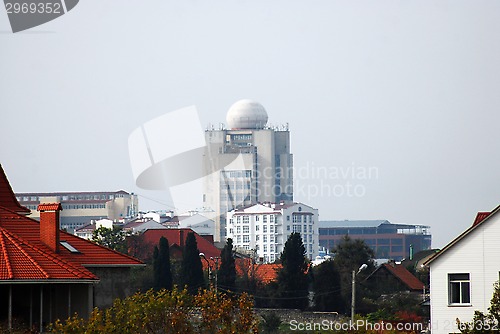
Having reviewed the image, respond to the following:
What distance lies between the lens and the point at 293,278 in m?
71.4

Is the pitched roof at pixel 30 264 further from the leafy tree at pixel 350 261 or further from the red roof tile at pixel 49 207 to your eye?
the leafy tree at pixel 350 261

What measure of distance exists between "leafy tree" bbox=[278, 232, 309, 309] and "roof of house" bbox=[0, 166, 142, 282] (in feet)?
118

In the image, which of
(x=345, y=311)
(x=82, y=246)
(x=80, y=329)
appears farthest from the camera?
(x=345, y=311)

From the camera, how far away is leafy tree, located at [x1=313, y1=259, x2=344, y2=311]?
70500 millimetres

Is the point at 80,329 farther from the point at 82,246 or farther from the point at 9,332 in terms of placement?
the point at 82,246

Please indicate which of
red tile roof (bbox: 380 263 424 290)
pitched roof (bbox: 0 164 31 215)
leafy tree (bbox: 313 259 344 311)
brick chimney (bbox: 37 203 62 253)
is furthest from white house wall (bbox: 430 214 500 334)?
red tile roof (bbox: 380 263 424 290)

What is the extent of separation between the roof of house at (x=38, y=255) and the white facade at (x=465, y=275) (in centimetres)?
798

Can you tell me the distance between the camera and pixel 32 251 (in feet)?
96.9

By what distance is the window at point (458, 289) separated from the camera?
31312 millimetres

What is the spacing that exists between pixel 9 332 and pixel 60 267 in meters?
4.76

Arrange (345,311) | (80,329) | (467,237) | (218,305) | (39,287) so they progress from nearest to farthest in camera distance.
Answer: (80,329)
(218,305)
(39,287)
(467,237)
(345,311)

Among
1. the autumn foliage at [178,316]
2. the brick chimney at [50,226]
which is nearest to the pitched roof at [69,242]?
the brick chimney at [50,226]

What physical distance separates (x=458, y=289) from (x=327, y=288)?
41.1m

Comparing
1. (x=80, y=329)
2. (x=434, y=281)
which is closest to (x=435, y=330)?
(x=434, y=281)
